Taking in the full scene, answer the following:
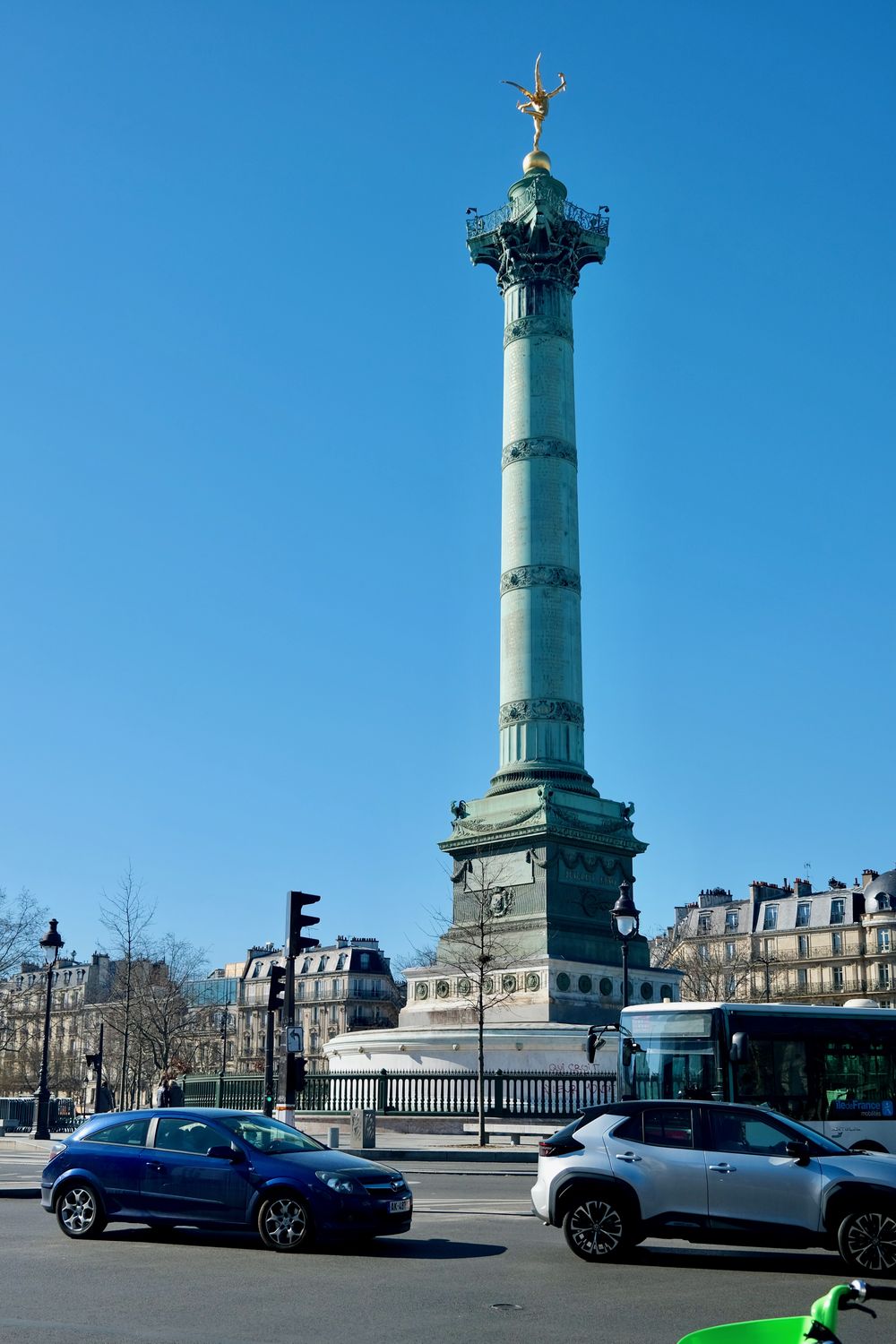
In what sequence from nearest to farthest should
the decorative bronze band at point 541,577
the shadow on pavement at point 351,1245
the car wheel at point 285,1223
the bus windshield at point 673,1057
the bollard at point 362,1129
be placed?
the car wheel at point 285,1223 → the shadow on pavement at point 351,1245 → the bus windshield at point 673,1057 → the bollard at point 362,1129 → the decorative bronze band at point 541,577

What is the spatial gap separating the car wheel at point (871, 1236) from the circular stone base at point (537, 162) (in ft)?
156

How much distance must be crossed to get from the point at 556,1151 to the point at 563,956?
28598 mm

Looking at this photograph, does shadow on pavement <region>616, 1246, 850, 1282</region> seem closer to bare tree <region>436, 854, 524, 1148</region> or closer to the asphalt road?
the asphalt road

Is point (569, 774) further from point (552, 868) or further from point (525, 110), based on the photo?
point (525, 110)

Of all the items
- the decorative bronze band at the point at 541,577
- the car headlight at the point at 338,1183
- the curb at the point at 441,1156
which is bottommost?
the curb at the point at 441,1156

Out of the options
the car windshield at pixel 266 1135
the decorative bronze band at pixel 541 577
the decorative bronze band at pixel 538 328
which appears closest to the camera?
the car windshield at pixel 266 1135

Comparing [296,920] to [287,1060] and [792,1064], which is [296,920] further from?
[792,1064]

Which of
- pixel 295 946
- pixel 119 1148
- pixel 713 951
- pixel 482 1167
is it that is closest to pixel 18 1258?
pixel 119 1148

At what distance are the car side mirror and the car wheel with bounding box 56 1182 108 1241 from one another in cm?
156

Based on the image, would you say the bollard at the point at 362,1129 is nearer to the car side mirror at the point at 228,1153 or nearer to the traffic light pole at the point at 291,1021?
the traffic light pole at the point at 291,1021

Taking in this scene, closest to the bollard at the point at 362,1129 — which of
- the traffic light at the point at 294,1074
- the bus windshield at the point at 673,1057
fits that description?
the traffic light at the point at 294,1074

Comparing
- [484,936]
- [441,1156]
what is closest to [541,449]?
[484,936]

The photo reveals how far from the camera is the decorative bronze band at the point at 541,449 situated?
155ft

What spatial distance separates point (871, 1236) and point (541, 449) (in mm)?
37305
